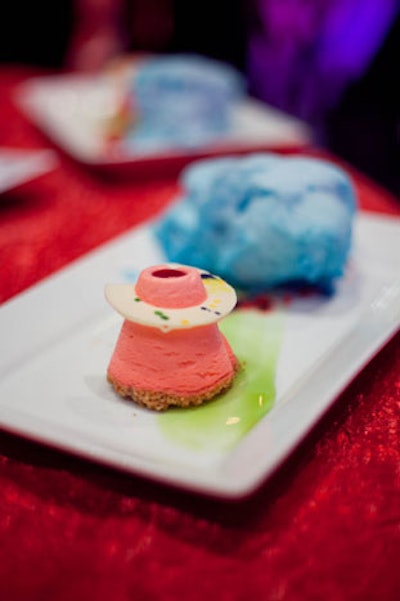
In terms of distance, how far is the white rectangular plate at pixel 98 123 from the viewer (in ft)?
6.44

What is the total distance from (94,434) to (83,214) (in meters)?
0.95

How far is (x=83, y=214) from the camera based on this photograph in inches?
66.3

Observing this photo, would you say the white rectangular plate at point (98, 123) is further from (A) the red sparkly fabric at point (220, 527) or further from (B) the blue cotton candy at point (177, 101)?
(A) the red sparkly fabric at point (220, 527)

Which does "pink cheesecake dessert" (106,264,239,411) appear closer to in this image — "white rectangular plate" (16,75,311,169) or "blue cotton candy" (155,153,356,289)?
"blue cotton candy" (155,153,356,289)

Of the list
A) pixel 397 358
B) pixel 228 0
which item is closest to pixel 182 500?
pixel 397 358

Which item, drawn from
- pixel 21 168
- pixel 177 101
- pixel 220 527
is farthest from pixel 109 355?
pixel 177 101

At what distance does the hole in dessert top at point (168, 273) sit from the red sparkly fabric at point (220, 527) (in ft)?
0.86

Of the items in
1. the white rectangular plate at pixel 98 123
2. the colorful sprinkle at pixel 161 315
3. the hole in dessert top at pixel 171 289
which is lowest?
the white rectangular plate at pixel 98 123

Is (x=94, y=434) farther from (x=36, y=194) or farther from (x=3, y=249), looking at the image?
(x=36, y=194)

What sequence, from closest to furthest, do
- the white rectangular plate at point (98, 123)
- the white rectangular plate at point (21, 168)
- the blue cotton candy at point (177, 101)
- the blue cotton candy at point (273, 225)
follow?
the blue cotton candy at point (273, 225), the white rectangular plate at point (21, 168), the white rectangular plate at point (98, 123), the blue cotton candy at point (177, 101)

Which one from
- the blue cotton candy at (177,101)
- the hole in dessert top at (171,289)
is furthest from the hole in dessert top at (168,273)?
the blue cotton candy at (177,101)

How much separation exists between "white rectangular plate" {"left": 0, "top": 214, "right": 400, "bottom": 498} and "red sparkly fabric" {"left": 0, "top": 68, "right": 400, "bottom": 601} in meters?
0.04

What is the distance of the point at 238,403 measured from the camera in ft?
2.95

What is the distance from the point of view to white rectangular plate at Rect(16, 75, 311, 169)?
1.96 m
